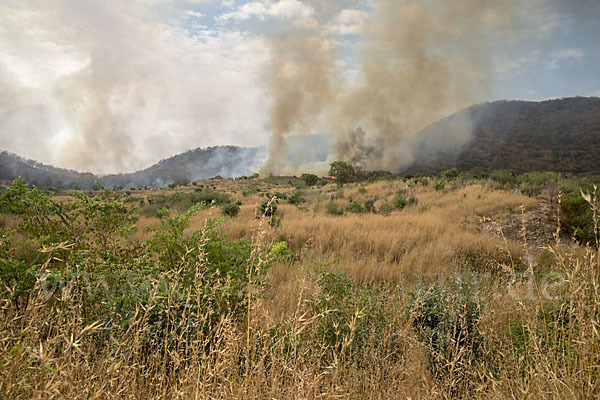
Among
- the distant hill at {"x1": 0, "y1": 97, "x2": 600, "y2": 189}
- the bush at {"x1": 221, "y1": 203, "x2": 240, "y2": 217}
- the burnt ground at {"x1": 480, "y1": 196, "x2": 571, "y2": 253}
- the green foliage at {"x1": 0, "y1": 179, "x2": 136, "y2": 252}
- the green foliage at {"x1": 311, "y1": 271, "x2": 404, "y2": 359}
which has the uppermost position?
the distant hill at {"x1": 0, "y1": 97, "x2": 600, "y2": 189}

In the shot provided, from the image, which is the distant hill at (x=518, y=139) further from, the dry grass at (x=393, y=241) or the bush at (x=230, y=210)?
the bush at (x=230, y=210)

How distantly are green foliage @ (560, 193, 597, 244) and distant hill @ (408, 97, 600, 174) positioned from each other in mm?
57003

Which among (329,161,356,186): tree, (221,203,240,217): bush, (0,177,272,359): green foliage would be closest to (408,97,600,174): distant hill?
(329,161,356,186): tree

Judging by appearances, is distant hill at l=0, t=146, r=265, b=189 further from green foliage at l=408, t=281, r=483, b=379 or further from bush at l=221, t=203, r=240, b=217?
green foliage at l=408, t=281, r=483, b=379

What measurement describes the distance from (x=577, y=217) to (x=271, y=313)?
943 centimetres

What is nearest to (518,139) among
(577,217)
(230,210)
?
(577,217)

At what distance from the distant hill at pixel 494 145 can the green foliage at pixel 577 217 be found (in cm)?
5633

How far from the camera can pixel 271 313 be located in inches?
134

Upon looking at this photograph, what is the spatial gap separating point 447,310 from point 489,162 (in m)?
78.0

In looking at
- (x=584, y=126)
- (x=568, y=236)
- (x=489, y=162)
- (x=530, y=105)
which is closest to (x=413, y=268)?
(x=568, y=236)

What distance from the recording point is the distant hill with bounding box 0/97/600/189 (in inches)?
2442

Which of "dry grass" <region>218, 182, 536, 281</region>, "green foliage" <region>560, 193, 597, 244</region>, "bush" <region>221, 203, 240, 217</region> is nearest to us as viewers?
"dry grass" <region>218, 182, 536, 281</region>

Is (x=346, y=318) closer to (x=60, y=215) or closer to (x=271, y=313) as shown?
(x=271, y=313)

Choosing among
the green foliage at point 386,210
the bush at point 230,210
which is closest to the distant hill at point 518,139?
the green foliage at point 386,210
